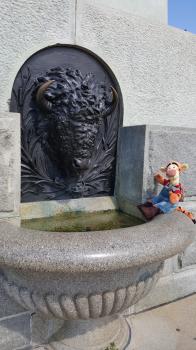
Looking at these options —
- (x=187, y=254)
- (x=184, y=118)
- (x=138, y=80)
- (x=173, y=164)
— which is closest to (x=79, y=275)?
(x=173, y=164)

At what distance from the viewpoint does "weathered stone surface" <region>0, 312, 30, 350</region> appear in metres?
1.94

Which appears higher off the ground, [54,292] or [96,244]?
[96,244]

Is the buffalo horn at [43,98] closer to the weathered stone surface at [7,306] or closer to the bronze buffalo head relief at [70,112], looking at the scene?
the bronze buffalo head relief at [70,112]

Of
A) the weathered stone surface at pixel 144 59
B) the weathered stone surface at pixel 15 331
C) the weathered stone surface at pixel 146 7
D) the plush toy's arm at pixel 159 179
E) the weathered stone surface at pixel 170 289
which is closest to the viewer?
the weathered stone surface at pixel 15 331

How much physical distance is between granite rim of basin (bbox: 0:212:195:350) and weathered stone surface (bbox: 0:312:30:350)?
28 centimetres

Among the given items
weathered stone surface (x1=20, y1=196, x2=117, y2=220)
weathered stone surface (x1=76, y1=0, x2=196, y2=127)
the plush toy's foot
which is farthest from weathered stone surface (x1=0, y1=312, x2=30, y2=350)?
weathered stone surface (x1=76, y1=0, x2=196, y2=127)

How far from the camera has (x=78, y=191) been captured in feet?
8.36

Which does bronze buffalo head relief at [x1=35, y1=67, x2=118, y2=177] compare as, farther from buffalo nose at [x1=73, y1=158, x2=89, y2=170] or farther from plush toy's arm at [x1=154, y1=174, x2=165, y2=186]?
plush toy's arm at [x1=154, y1=174, x2=165, y2=186]

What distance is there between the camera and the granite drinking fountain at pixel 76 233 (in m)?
1.47

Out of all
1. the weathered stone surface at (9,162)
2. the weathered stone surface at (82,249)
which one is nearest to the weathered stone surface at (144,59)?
the weathered stone surface at (9,162)

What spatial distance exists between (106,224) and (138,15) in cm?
178

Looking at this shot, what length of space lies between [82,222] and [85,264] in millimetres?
933

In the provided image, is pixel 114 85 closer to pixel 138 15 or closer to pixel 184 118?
pixel 138 15

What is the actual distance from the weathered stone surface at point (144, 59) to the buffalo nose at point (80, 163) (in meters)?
0.55
